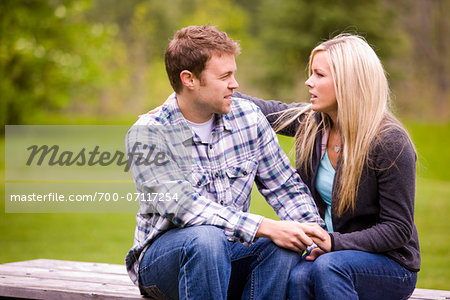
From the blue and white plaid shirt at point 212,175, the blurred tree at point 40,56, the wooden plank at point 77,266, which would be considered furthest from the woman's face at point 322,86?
the blurred tree at point 40,56

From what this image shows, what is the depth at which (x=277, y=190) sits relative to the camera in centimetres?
281

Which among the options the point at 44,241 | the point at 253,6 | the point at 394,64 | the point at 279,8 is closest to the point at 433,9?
the point at 394,64

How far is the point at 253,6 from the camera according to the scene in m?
26.9

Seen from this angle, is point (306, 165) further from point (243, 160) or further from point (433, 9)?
point (433, 9)

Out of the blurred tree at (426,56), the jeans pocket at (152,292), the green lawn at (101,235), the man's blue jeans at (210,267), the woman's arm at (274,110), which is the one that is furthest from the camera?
the blurred tree at (426,56)

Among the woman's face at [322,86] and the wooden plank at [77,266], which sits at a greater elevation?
the woman's face at [322,86]

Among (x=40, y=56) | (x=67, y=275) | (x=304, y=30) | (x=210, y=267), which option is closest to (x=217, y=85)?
(x=210, y=267)

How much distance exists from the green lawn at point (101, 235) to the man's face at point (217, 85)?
9.48 ft

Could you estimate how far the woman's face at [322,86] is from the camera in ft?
8.77

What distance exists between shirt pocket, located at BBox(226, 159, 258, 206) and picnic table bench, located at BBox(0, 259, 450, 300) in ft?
2.02

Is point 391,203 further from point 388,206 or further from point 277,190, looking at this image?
point 277,190

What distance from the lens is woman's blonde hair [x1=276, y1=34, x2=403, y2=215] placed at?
2539mm

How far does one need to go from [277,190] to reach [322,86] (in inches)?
20.6

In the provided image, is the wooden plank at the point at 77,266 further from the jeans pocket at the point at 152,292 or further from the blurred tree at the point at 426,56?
the blurred tree at the point at 426,56
